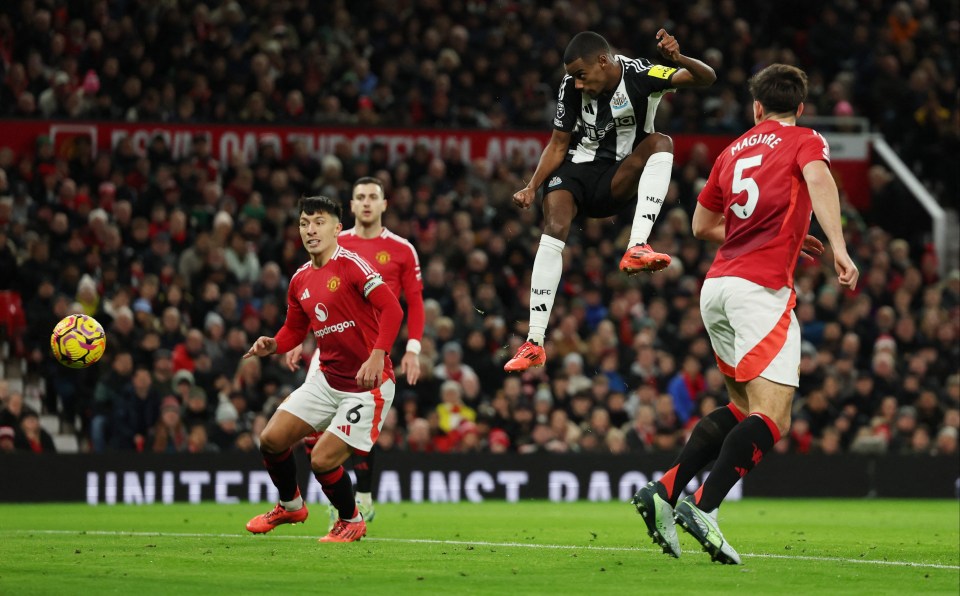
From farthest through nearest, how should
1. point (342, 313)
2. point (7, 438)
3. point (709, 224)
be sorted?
point (7, 438) < point (342, 313) < point (709, 224)

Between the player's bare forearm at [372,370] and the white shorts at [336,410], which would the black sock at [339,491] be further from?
the player's bare forearm at [372,370]

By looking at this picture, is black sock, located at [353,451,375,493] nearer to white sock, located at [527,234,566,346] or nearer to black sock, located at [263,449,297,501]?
black sock, located at [263,449,297,501]

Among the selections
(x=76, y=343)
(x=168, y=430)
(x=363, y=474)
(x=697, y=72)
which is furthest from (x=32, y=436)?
(x=697, y=72)

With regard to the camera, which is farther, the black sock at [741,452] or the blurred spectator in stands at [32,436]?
the blurred spectator in stands at [32,436]

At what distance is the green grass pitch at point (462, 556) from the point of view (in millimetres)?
7148

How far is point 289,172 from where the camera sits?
19766 mm

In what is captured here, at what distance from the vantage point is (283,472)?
10445mm

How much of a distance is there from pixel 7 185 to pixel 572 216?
11276mm

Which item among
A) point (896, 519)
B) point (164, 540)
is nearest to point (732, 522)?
point (896, 519)

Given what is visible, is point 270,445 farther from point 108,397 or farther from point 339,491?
point 108,397

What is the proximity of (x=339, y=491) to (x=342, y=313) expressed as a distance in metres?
1.25

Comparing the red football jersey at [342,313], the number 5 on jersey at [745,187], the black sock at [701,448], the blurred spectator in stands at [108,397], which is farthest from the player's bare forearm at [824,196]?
the blurred spectator in stands at [108,397]

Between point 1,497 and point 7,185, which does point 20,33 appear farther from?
point 1,497

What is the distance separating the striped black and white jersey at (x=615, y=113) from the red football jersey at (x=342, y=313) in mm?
1846
